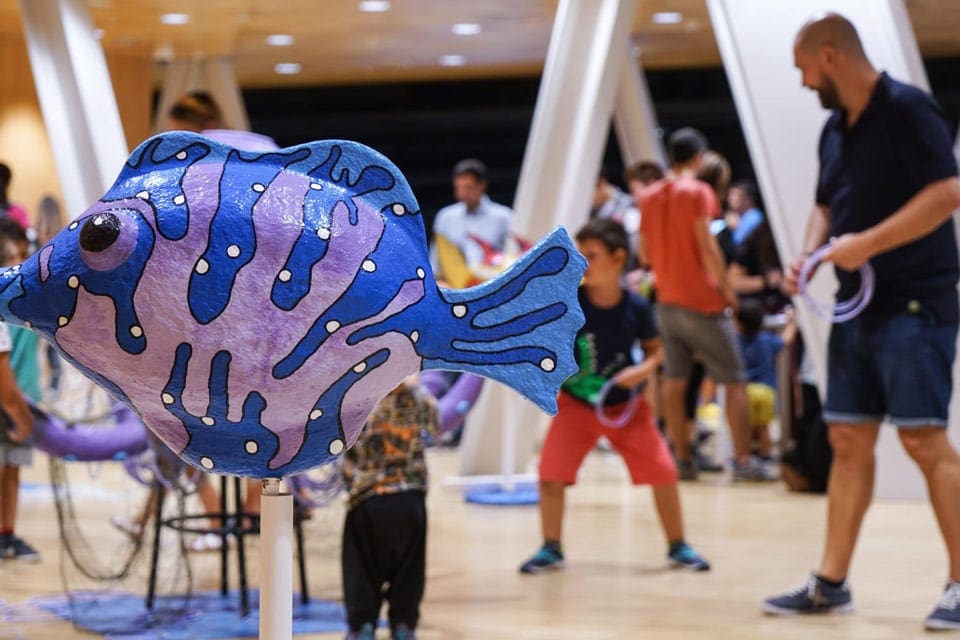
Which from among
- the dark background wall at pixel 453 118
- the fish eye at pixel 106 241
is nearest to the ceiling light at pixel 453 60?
the dark background wall at pixel 453 118

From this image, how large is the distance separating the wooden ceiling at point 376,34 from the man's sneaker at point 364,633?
2071mm

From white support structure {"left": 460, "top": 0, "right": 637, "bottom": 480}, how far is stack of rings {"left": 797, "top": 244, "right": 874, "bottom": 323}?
2.43 metres

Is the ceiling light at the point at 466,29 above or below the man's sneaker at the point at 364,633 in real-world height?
above

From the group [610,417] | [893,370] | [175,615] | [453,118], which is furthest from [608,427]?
[453,118]

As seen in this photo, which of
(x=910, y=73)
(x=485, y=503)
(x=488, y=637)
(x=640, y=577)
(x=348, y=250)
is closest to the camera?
(x=348, y=250)

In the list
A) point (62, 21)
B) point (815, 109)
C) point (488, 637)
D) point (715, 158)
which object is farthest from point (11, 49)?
point (715, 158)

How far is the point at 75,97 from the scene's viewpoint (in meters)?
4.91

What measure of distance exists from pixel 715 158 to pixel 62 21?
4.25 meters

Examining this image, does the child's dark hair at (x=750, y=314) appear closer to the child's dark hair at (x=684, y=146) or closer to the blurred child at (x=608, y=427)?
the child's dark hair at (x=684, y=146)

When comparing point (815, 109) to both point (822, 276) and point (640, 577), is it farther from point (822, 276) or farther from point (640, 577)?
point (640, 577)

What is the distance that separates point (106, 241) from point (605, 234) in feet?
9.91

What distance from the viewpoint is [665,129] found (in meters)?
A: 14.5

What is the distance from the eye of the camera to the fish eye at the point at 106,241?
5.89 ft

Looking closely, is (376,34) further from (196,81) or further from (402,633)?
(402,633)
